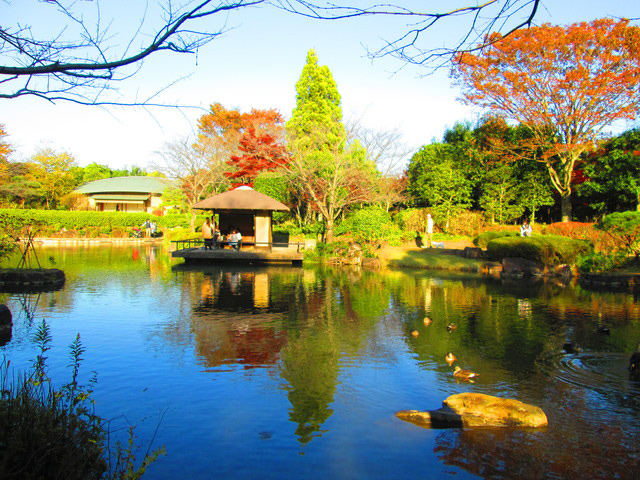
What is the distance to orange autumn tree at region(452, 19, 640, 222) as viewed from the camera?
801 inches

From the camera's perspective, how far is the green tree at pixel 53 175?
146 feet

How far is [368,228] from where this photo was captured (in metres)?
23.4

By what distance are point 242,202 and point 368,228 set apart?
238 inches

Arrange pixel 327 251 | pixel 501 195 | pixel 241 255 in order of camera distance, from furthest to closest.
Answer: pixel 501 195
pixel 327 251
pixel 241 255

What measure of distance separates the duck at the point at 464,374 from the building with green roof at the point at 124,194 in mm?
43505

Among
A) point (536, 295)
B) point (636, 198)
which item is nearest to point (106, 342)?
point (536, 295)

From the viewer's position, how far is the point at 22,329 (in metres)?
9.16

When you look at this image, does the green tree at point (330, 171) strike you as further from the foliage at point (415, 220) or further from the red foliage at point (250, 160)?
the red foliage at point (250, 160)

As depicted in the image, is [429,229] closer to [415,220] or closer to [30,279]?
[415,220]

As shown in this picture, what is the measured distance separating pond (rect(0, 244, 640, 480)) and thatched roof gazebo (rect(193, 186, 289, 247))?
872 cm

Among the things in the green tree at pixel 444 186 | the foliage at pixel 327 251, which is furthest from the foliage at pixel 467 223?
the foliage at pixel 327 251

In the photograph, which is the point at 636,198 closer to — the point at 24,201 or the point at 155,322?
the point at 155,322

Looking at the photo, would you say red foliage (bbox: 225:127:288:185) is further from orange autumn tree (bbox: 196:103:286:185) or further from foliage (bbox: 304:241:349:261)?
foliage (bbox: 304:241:349:261)

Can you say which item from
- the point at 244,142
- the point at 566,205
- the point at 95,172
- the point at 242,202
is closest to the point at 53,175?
the point at 95,172
